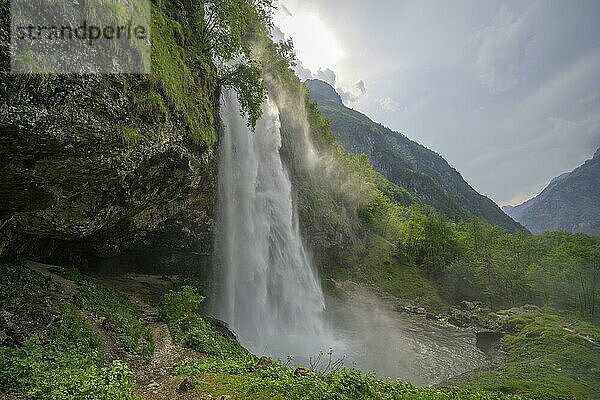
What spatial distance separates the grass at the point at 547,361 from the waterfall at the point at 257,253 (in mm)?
11316

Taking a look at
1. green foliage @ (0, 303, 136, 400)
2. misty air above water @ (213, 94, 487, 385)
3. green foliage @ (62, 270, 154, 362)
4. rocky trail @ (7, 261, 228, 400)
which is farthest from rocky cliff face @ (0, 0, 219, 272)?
misty air above water @ (213, 94, 487, 385)

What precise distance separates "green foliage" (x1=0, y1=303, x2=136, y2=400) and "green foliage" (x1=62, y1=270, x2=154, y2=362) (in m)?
1.59

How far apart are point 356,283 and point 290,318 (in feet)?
66.5

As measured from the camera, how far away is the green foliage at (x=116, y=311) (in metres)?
13.1

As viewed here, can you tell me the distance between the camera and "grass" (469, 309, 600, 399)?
682 inches

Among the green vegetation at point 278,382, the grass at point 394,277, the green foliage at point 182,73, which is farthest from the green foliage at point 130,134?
the grass at point 394,277

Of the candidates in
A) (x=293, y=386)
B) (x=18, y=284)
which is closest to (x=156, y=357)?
(x=18, y=284)

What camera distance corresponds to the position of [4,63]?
25.6 feet

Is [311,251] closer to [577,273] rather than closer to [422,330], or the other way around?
[422,330]

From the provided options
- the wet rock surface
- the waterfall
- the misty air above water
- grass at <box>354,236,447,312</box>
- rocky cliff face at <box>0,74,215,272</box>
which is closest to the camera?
rocky cliff face at <box>0,74,215,272</box>

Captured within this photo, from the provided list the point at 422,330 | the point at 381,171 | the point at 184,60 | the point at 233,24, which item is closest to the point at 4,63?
the point at 184,60

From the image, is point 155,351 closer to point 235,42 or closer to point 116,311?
point 116,311

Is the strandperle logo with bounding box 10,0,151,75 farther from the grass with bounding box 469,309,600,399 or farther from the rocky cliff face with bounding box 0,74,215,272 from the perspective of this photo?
the grass with bounding box 469,309,600,399

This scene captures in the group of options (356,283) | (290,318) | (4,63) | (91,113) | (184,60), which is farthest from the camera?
(356,283)
